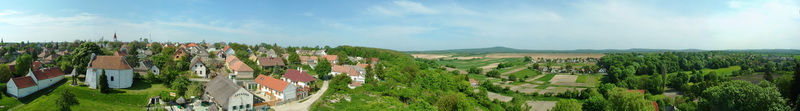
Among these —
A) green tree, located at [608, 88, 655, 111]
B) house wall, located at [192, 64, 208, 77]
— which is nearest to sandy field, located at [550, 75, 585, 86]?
green tree, located at [608, 88, 655, 111]

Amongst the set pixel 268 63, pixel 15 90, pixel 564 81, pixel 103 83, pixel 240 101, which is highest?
pixel 268 63

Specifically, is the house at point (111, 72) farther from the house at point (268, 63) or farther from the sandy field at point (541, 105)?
the sandy field at point (541, 105)

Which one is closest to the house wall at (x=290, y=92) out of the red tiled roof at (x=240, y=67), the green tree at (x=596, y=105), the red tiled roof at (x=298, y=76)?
the red tiled roof at (x=298, y=76)

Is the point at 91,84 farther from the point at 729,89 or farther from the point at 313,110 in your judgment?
the point at 729,89

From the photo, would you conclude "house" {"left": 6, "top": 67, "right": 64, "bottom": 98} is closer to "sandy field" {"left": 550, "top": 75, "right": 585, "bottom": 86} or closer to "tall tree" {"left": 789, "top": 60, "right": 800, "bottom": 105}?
"tall tree" {"left": 789, "top": 60, "right": 800, "bottom": 105}

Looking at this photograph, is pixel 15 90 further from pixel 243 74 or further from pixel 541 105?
pixel 541 105

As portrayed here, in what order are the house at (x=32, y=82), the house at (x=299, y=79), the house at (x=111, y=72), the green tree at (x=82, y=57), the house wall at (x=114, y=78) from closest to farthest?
1. the house at (x=32, y=82)
2. the house wall at (x=114, y=78)
3. the house at (x=111, y=72)
4. the green tree at (x=82, y=57)
5. the house at (x=299, y=79)

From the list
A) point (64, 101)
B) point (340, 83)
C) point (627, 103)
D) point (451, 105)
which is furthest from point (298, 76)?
point (627, 103)

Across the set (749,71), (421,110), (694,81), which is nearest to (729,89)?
(421,110)
